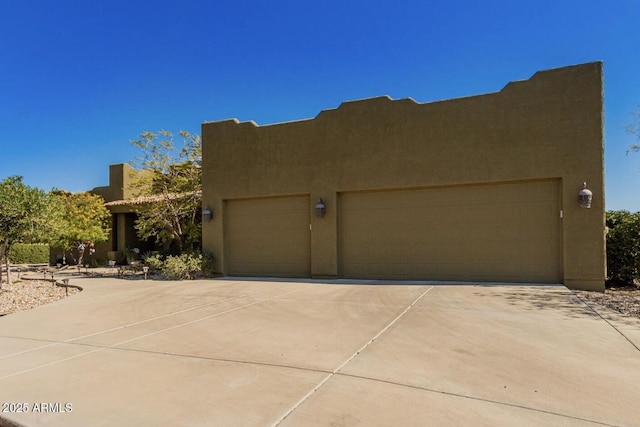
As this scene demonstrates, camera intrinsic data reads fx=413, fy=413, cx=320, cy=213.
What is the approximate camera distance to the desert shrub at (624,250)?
10469mm

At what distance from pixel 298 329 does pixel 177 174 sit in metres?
12.3

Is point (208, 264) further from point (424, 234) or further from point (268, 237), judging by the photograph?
point (424, 234)

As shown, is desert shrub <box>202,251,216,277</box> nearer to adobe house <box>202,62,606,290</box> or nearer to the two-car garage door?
adobe house <box>202,62,606,290</box>

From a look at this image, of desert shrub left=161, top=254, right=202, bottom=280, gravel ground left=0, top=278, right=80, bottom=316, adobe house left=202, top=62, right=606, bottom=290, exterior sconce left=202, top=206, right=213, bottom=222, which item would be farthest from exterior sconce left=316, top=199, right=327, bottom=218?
gravel ground left=0, top=278, right=80, bottom=316

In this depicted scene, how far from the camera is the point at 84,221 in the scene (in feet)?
64.7

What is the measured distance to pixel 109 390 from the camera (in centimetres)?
395

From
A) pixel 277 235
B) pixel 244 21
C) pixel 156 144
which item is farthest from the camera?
pixel 156 144

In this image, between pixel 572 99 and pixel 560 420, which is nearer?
pixel 560 420

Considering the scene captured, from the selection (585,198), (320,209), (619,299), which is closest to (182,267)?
(320,209)

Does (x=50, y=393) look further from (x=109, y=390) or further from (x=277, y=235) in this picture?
(x=277, y=235)

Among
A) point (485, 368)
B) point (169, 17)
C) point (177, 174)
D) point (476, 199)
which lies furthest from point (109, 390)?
point (177, 174)

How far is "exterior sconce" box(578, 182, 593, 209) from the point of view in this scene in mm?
9558

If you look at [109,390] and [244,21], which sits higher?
[244,21]

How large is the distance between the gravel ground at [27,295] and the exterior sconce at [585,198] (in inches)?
509
